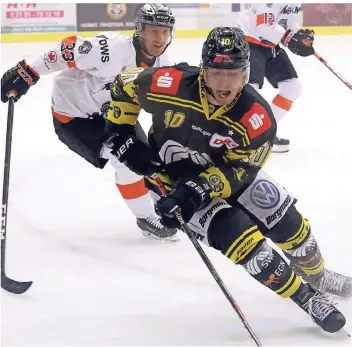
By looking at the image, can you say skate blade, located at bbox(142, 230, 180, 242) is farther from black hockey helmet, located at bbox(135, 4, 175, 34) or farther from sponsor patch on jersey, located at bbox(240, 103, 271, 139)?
sponsor patch on jersey, located at bbox(240, 103, 271, 139)

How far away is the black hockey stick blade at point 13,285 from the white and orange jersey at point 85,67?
79 cm

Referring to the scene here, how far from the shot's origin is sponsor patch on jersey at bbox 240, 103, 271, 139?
2.20 meters

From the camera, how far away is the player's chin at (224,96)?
2137mm

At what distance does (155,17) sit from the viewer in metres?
2.86

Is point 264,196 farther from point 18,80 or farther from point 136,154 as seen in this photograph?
point 18,80

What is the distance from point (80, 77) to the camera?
3.13 m

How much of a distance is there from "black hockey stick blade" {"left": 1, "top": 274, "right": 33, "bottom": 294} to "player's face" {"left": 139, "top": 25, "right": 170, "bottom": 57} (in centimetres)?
99

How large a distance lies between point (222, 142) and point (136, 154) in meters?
0.32

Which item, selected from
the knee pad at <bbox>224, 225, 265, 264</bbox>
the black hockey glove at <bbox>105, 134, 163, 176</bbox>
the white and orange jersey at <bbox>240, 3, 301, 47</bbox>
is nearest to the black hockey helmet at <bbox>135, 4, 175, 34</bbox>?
the black hockey glove at <bbox>105, 134, 163, 176</bbox>

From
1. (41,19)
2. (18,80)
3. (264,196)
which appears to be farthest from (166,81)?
(41,19)

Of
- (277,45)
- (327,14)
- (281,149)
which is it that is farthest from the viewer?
(327,14)

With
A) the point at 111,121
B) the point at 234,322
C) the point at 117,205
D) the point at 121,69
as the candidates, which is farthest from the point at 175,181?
the point at 117,205

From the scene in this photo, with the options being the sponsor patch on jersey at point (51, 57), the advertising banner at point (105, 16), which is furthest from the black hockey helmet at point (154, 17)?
the advertising banner at point (105, 16)

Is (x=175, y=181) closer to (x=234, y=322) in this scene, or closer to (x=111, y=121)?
(x=111, y=121)
